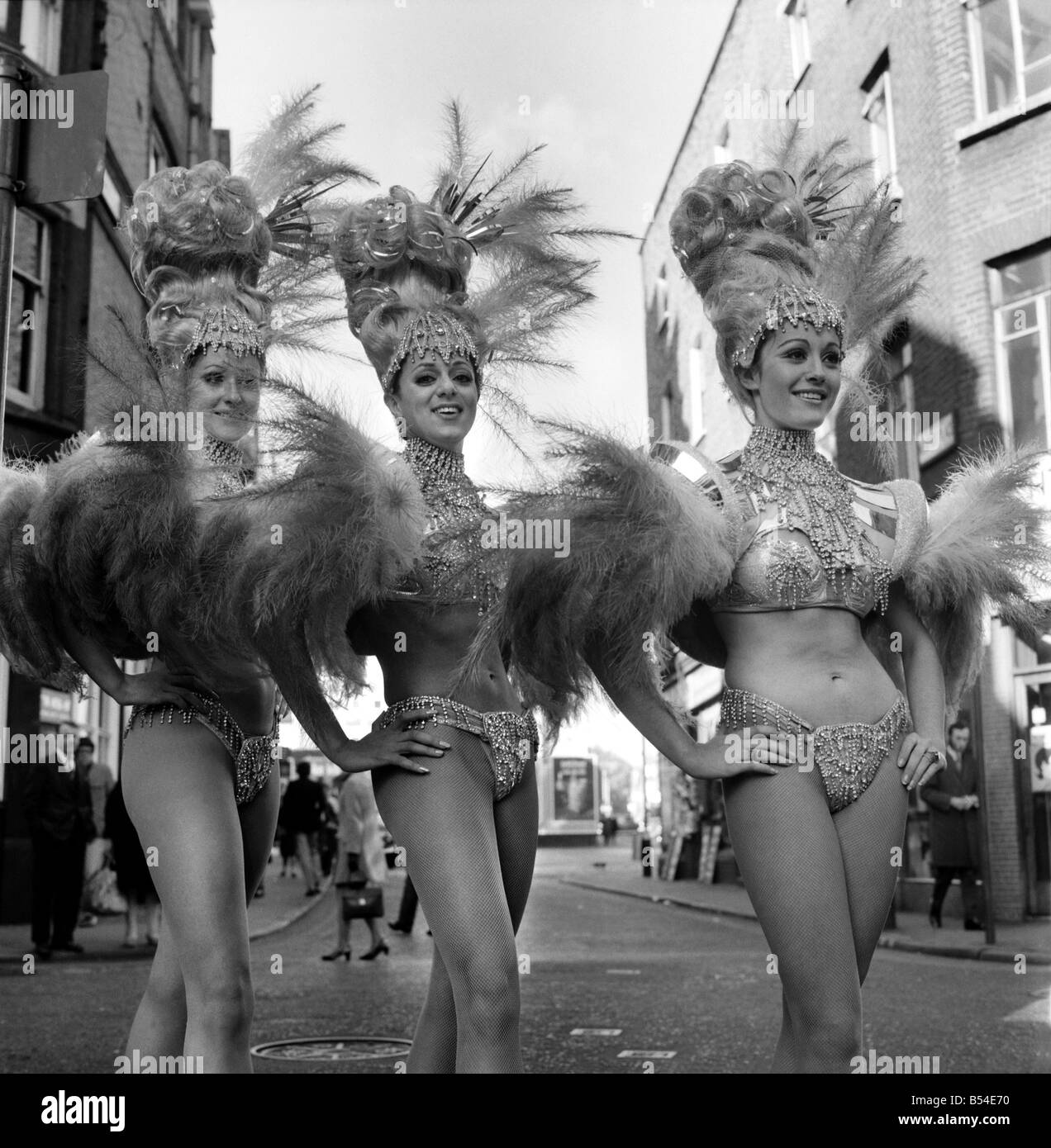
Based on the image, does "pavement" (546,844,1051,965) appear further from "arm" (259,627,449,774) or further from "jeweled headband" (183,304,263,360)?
"jeweled headband" (183,304,263,360)

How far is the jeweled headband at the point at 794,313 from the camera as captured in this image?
3.34m

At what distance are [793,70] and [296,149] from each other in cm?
1671

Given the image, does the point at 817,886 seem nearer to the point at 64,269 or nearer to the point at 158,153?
the point at 64,269

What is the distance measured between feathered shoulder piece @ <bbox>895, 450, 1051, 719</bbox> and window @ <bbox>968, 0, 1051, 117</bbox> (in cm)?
1135

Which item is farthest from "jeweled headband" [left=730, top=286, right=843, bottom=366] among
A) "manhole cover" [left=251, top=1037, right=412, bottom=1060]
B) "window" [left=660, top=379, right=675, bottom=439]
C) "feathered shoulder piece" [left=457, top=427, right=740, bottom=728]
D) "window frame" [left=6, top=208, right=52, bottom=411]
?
"window" [left=660, top=379, right=675, bottom=439]

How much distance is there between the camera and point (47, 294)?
1611 cm

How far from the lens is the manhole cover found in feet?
20.7

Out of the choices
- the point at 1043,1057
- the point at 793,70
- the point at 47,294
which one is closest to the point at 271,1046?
the point at 1043,1057

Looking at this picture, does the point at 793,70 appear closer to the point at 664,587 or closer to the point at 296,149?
the point at 296,149

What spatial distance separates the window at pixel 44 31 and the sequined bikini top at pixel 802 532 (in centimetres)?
1499

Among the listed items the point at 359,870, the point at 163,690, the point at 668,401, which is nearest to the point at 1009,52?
the point at 359,870

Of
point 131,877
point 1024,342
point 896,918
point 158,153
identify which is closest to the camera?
point 131,877

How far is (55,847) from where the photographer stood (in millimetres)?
10773

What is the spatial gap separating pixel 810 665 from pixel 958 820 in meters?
9.43
